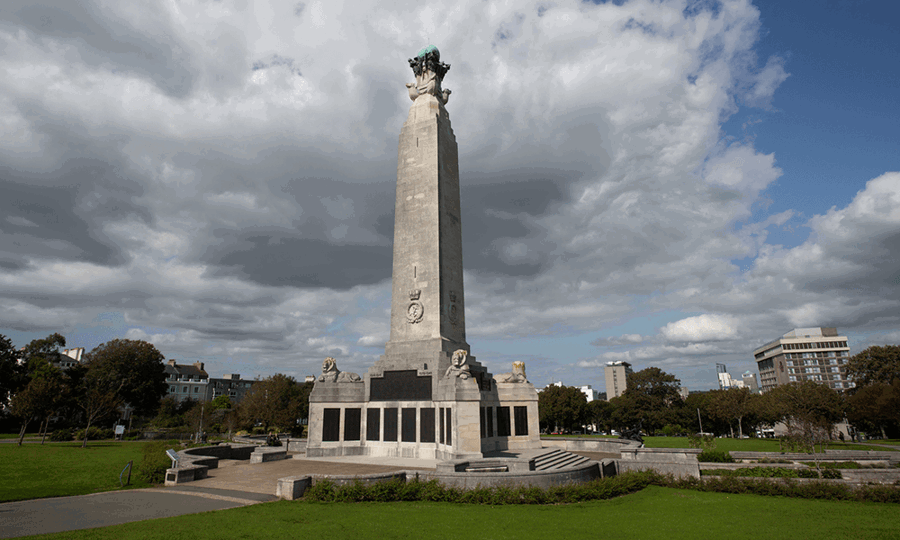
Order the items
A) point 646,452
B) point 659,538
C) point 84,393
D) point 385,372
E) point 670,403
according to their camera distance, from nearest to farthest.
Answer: point 659,538 < point 646,452 < point 385,372 < point 84,393 < point 670,403

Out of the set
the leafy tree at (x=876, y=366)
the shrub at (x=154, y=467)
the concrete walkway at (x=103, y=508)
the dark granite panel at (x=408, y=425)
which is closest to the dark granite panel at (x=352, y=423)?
the dark granite panel at (x=408, y=425)

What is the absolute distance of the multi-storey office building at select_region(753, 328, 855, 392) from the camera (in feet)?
486

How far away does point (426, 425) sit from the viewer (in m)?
A: 30.5

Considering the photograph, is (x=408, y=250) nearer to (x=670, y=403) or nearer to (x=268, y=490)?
(x=268, y=490)

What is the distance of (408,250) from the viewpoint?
36.5 m

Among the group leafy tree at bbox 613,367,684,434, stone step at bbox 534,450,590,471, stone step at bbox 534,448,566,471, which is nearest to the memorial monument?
stone step at bbox 534,448,566,471

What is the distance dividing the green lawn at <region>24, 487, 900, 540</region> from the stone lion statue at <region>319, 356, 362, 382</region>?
17186 mm

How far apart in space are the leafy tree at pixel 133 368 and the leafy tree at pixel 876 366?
119638mm

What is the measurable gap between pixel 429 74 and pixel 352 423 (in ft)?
101

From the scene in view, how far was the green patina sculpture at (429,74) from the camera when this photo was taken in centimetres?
4091

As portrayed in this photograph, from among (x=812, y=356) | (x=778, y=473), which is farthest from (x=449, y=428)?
(x=812, y=356)

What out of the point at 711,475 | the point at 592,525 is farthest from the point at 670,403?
the point at 592,525

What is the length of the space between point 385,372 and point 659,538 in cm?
2236

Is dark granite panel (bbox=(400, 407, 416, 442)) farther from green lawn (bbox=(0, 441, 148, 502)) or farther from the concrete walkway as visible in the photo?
green lawn (bbox=(0, 441, 148, 502))
